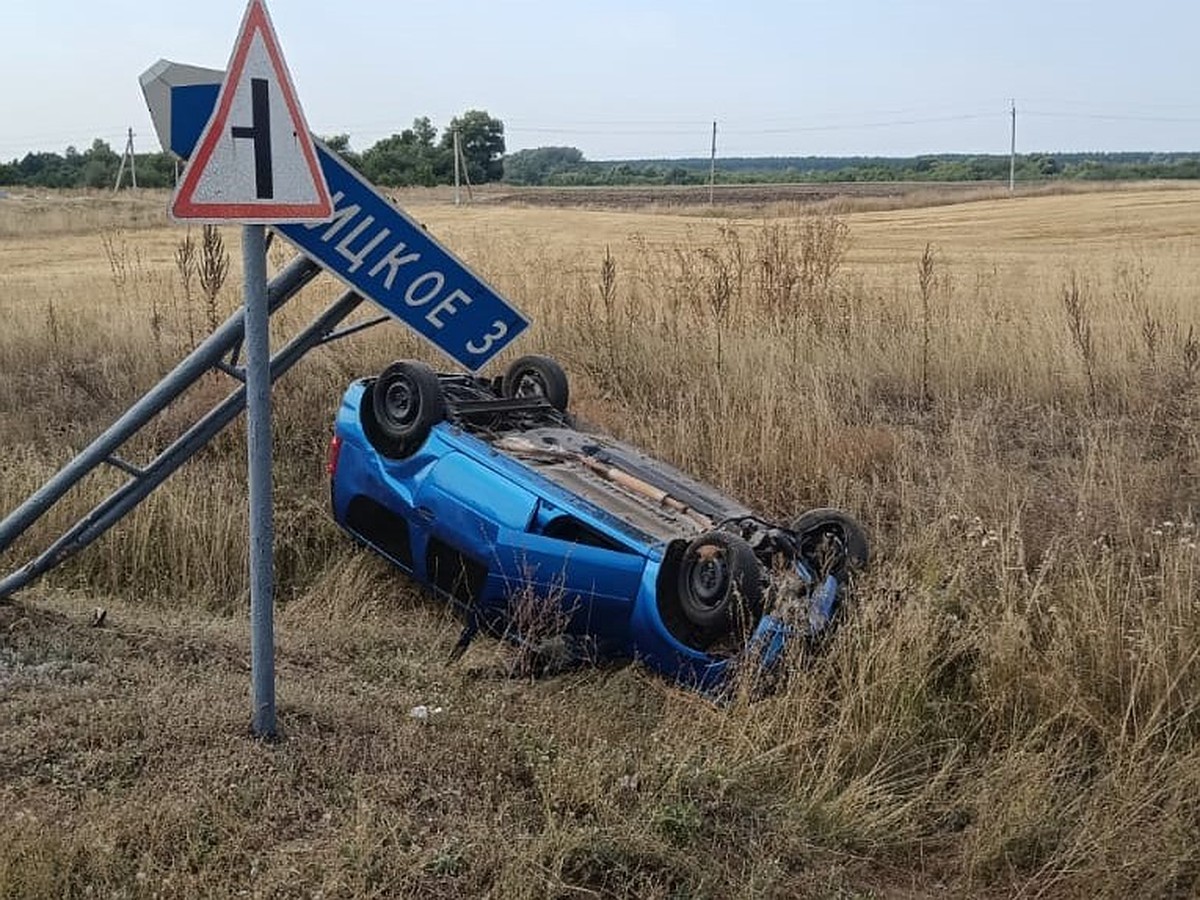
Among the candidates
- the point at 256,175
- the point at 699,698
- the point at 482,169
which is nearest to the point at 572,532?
the point at 699,698

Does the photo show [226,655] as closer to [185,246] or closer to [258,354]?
[258,354]

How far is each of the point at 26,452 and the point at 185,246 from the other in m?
2.58

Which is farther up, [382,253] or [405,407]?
[382,253]

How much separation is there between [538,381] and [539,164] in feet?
390

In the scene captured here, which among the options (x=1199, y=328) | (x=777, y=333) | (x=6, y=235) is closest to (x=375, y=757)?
(x=777, y=333)

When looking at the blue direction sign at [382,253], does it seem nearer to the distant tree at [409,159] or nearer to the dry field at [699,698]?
the dry field at [699,698]

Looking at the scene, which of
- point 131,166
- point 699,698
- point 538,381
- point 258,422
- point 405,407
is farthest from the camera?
point 131,166

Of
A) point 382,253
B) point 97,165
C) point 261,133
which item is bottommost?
point 382,253

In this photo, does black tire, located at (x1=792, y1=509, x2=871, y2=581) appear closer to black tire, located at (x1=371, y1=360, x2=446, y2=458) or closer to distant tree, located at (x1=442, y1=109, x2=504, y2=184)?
black tire, located at (x1=371, y1=360, x2=446, y2=458)

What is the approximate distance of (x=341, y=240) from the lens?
3.65m

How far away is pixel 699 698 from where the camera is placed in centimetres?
429

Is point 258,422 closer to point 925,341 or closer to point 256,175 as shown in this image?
point 256,175

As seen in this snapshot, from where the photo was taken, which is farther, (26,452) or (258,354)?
(26,452)

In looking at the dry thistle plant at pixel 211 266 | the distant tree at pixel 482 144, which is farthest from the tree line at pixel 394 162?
the dry thistle plant at pixel 211 266
